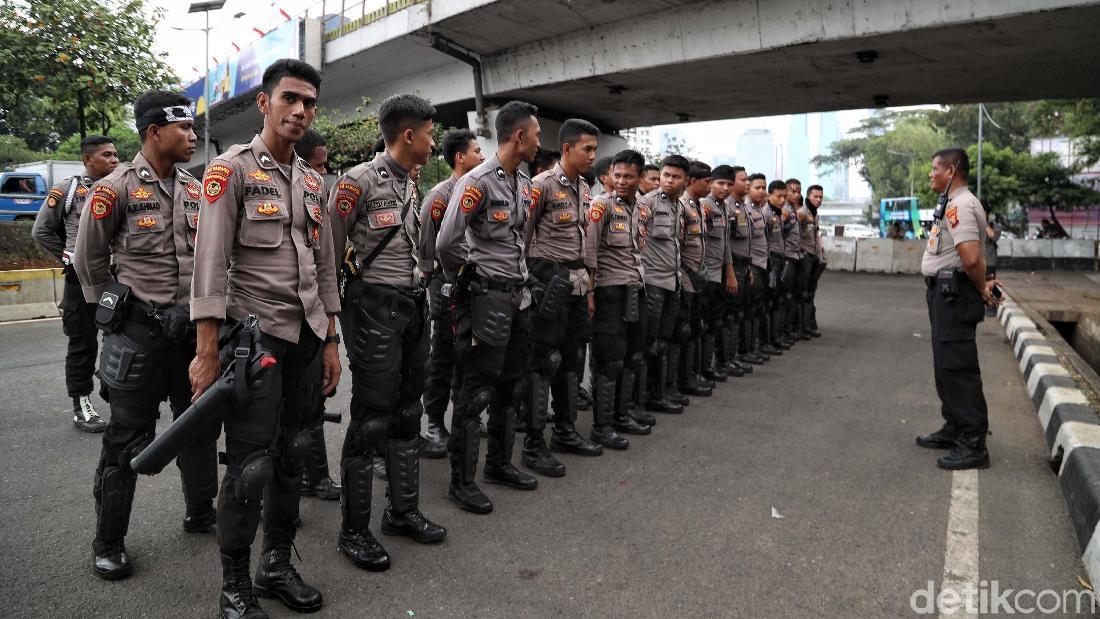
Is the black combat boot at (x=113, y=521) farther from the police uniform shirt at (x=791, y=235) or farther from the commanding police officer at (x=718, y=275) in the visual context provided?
the police uniform shirt at (x=791, y=235)

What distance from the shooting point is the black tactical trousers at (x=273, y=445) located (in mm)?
2523

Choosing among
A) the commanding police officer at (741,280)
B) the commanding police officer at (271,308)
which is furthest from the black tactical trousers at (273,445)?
the commanding police officer at (741,280)

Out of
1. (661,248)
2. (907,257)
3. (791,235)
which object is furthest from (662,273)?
(907,257)

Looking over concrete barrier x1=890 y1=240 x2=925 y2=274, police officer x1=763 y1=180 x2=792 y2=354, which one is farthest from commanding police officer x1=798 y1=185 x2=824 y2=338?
concrete barrier x1=890 y1=240 x2=925 y2=274

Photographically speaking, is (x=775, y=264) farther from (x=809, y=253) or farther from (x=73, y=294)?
(x=73, y=294)

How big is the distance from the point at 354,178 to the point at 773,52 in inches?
408

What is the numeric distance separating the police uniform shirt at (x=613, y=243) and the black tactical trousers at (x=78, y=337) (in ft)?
11.8

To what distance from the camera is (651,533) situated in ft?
11.1

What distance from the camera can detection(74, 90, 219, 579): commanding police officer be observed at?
2.97 meters

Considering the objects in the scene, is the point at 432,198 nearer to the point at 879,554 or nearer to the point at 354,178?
the point at 354,178

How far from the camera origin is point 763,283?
8.09 metres

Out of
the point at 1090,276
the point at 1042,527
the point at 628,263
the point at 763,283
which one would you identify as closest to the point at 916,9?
the point at 763,283

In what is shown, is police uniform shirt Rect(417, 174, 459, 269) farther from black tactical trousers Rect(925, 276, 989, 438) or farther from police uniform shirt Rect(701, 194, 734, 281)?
black tactical trousers Rect(925, 276, 989, 438)

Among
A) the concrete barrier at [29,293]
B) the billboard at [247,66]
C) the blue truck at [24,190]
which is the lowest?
the concrete barrier at [29,293]
